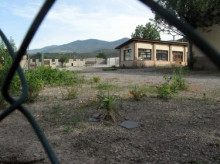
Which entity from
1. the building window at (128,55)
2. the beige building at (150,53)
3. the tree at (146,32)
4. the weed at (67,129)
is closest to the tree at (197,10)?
the beige building at (150,53)

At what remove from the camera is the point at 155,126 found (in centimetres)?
384

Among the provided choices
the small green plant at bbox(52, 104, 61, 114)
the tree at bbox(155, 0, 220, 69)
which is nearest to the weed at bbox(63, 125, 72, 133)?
the small green plant at bbox(52, 104, 61, 114)

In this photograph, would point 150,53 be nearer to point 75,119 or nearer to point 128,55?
point 128,55

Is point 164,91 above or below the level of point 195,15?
below

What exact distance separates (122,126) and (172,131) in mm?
740

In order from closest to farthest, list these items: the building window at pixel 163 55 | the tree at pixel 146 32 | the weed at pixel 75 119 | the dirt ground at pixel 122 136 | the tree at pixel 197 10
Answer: the dirt ground at pixel 122 136, the weed at pixel 75 119, the tree at pixel 197 10, the building window at pixel 163 55, the tree at pixel 146 32

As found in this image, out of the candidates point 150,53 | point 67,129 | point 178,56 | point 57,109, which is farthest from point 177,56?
point 67,129

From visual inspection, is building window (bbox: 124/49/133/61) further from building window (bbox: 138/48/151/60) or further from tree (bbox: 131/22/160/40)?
tree (bbox: 131/22/160/40)

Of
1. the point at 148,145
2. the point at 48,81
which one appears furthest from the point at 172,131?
the point at 48,81

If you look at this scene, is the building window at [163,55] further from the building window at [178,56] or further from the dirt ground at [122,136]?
the dirt ground at [122,136]

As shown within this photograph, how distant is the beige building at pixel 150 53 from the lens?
29.1 m

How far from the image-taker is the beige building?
29.1 metres

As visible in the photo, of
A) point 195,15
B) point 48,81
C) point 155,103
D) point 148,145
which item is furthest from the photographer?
point 195,15

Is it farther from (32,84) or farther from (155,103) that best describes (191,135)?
(32,84)
